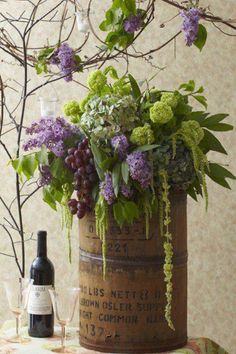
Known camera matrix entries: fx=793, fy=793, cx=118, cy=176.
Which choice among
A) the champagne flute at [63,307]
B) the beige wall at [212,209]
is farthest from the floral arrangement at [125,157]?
the beige wall at [212,209]

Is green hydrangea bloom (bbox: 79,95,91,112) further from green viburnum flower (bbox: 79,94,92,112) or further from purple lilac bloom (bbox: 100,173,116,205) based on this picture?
purple lilac bloom (bbox: 100,173,116,205)

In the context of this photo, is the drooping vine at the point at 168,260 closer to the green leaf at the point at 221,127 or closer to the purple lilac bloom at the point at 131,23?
the green leaf at the point at 221,127

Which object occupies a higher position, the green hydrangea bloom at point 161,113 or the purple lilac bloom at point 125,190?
the green hydrangea bloom at point 161,113

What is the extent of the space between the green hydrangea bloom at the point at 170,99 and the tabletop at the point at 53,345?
0.63 metres

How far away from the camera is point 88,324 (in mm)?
2055

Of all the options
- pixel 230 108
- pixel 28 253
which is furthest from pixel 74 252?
pixel 230 108

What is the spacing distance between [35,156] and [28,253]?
1.24 meters

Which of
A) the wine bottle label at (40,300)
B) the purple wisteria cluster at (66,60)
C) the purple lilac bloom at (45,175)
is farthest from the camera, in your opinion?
the purple wisteria cluster at (66,60)

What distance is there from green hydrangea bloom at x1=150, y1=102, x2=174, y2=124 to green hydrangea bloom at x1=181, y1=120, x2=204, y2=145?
5 cm

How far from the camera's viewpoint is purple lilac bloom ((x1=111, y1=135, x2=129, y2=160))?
1.91m

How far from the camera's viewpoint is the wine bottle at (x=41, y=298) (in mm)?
2094

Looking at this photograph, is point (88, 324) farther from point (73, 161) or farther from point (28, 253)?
point (28, 253)

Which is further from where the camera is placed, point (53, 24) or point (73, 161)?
point (53, 24)

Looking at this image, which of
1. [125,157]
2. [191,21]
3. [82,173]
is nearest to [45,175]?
[82,173]
